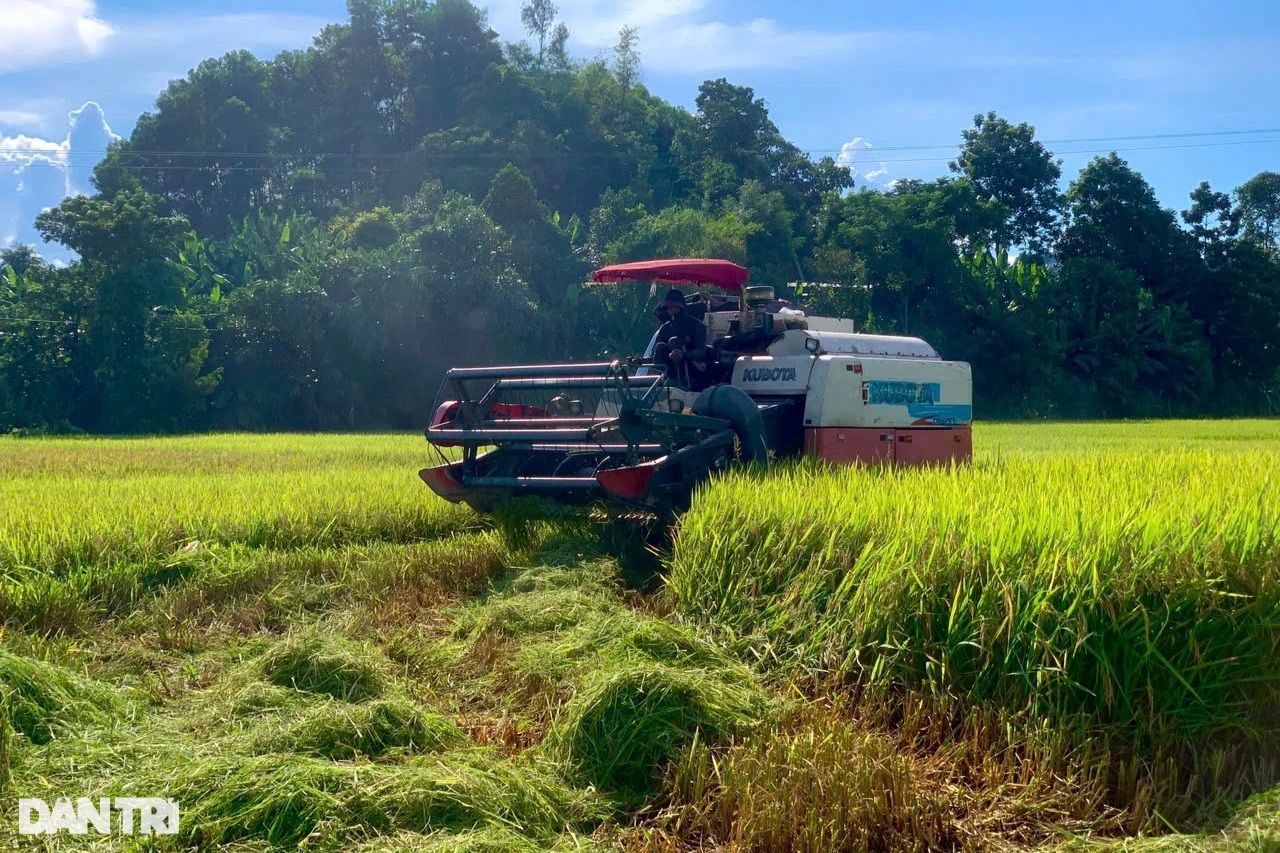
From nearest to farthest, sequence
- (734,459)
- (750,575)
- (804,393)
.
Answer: (750,575)
(734,459)
(804,393)

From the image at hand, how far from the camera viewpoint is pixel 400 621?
6.83 m

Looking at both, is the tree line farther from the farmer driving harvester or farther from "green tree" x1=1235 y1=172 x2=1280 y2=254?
the farmer driving harvester

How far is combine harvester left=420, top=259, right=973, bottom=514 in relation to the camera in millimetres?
7727

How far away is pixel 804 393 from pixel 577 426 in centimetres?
174

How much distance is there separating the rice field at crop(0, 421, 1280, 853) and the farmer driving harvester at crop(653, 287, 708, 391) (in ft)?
7.24

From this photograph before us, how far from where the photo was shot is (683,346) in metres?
9.05

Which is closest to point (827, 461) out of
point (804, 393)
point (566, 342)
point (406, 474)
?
point (804, 393)

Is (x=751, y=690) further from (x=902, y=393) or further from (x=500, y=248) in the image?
(x=500, y=248)

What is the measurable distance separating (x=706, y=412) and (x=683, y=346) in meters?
1.18

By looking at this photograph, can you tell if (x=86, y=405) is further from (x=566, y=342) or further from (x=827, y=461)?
(x=827, y=461)

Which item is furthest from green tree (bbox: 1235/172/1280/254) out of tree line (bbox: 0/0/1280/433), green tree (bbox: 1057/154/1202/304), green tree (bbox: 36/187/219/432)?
green tree (bbox: 36/187/219/432)

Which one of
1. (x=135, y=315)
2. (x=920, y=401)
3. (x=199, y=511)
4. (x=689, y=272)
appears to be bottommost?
(x=199, y=511)

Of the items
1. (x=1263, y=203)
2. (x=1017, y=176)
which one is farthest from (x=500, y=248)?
(x=1263, y=203)

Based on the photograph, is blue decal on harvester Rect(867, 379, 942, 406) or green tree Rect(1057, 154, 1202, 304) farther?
green tree Rect(1057, 154, 1202, 304)
